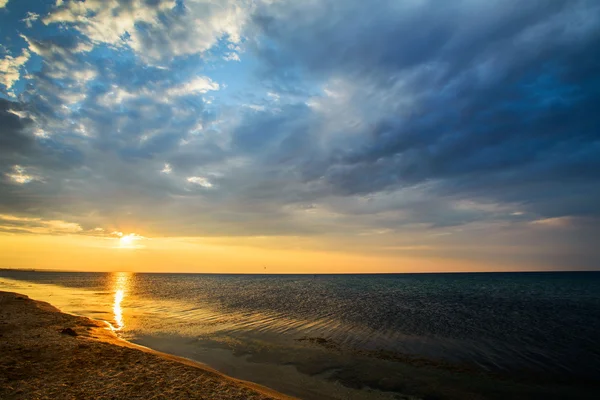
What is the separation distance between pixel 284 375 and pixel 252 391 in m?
4.55

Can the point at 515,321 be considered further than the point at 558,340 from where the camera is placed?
Yes

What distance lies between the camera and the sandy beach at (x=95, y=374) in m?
10.9

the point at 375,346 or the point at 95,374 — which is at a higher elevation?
the point at 95,374

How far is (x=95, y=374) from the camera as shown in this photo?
12789 millimetres

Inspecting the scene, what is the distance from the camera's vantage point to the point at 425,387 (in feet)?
48.9

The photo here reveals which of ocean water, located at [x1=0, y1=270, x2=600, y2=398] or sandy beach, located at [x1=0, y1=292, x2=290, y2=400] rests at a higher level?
sandy beach, located at [x1=0, y1=292, x2=290, y2=400]

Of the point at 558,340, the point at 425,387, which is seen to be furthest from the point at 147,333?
the point at 558,340

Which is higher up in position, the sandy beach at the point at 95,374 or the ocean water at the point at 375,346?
the sandy beach at the point at 95,374

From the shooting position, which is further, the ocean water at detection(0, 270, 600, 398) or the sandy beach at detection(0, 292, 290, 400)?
the ocean water at detection(0, 270, 600, 398)

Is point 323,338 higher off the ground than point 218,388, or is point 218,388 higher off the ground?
point 218,388

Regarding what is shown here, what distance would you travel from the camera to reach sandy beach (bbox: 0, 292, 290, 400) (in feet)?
35.8

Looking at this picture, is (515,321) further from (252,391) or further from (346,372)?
(252,391)

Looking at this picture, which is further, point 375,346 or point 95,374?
point 375,346

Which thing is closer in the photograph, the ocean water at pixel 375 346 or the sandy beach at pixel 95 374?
the sandy beach at pixel 95 374
